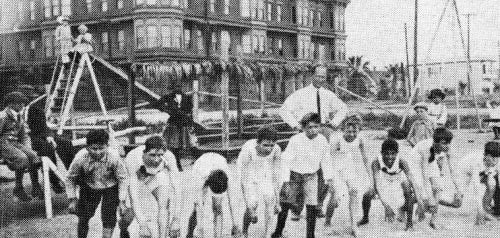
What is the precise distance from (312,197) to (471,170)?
Answer: 2379 mm

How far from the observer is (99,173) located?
5613 millimetres

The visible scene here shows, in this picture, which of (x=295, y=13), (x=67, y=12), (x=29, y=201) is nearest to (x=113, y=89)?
(x=67, y=12)

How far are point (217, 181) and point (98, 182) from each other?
121 cm

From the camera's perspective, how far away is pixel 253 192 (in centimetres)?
629

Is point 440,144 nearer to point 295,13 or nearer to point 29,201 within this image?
point 29,201

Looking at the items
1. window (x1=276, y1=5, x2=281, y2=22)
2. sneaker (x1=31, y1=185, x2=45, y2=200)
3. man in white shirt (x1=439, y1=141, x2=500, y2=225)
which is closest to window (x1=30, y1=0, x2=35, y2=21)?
window (x1=276, y1=5, x2=281, y2=22)

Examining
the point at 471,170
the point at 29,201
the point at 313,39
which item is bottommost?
the point at 29,201

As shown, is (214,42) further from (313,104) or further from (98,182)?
(98,182)

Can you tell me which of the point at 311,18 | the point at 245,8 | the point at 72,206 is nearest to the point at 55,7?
the point at 245,8

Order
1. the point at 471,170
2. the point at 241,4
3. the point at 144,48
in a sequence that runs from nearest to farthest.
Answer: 1. the point at 471,170
2. the point at 144,48
3. the point at 241,4

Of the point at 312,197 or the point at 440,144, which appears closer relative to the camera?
the point at 312,197

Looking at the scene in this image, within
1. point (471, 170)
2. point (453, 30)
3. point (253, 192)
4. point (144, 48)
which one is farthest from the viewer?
point (144, 48)

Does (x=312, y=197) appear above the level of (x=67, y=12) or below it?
below

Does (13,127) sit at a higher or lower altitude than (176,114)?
lower
